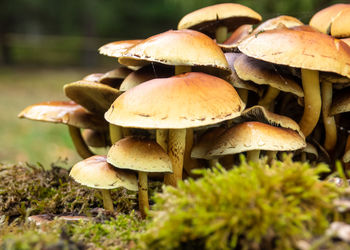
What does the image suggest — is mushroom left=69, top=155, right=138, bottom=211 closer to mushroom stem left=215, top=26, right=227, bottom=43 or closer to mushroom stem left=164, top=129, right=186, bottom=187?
mushroom stem left=164, top=129, right=186, bottom=187

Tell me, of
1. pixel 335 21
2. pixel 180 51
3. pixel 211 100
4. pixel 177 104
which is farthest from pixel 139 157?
pixel 335 21

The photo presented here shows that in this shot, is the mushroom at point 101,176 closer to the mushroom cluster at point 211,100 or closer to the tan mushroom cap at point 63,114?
the mushroom cluster at point 211,100

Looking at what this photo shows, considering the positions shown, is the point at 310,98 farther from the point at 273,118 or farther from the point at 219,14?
the point at 219,14

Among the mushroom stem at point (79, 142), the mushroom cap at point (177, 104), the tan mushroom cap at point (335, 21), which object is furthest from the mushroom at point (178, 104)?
the mushroom stem at point (79, 142)

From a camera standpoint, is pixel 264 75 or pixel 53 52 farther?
pixel 53 52

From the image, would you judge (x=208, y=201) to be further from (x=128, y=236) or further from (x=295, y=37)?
(x=295, y=37)

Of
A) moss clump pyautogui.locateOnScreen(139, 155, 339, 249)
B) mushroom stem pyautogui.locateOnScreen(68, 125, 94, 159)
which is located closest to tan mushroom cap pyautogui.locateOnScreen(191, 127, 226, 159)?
moss clump pyautogui.locateOnScreen(139, 155, 339, 249)
